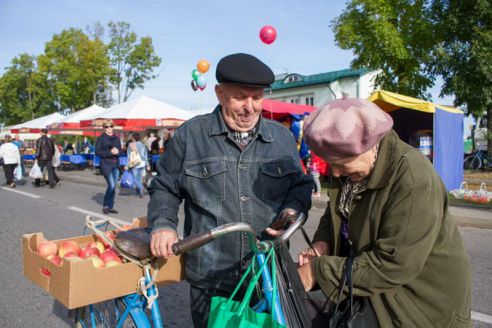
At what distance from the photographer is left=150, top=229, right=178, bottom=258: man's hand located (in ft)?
6.09

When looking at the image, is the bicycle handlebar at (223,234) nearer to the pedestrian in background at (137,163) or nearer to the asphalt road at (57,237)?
the asphalt road at (57,237)

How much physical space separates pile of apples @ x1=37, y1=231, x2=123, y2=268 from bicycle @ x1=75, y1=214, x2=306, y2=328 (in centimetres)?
16

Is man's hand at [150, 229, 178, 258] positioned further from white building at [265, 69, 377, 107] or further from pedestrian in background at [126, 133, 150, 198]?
white building at [265, 69, 377, 107]

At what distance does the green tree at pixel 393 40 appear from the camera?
55.7 feet

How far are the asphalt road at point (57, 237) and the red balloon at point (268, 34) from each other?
20.0 ft

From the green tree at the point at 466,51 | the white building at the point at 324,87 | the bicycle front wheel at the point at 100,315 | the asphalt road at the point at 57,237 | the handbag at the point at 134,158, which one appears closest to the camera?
the bicycle front wheel at the point at 100,315

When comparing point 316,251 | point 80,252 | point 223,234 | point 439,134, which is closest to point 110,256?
point 80,252

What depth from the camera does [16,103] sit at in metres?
55.0

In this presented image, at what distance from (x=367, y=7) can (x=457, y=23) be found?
3.50 metres

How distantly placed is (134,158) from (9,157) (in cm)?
538

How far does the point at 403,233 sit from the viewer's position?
55.4 inches

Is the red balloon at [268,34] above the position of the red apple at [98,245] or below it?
above

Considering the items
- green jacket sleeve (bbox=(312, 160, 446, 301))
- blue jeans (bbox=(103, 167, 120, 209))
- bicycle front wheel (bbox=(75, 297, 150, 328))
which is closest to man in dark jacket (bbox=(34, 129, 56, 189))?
blue jeans (bbox=(103, 167, 120, 209))

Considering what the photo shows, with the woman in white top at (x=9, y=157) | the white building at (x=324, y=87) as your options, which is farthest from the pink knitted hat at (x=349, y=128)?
the white building at (x=324, y=87)
